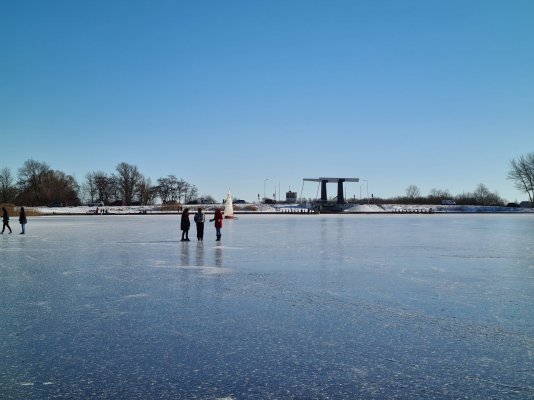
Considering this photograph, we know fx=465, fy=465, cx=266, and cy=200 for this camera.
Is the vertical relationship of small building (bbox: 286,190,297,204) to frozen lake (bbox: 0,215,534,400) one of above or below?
above

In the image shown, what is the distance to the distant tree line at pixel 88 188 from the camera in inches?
3656

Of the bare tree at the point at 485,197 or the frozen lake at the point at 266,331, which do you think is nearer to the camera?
the frozen lake at the point at 266,331

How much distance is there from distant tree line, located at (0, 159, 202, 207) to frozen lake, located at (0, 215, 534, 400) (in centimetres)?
8756

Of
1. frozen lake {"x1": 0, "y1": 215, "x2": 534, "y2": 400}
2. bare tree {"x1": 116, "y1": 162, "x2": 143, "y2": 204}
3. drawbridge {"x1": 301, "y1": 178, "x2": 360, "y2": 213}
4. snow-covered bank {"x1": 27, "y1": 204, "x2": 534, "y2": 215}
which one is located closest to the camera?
frozen lake {"x1": 0, "y1": 215, "x2": 534, "y2": 400}

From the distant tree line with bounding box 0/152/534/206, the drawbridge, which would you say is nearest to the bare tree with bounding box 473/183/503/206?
the distant tree line with bounding box 0/152/534/206

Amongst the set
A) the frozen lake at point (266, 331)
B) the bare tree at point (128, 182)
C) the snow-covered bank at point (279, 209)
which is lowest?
the frozen lake at point (266, 331)

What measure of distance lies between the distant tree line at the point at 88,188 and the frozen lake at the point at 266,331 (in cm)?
8756

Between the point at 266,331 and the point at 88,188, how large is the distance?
106205 millimetres

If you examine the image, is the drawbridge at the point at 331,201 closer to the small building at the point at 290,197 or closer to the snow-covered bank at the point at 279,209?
the snow-covered bank at the point at 279,209

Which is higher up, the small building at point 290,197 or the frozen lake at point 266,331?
the small building at point 290,197

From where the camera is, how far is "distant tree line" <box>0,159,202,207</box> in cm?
9288

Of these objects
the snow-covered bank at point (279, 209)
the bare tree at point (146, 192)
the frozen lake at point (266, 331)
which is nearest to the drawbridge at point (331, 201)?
the snow-covered bank at point (279, 209)

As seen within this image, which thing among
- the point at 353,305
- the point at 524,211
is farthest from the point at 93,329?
the point at 524,211

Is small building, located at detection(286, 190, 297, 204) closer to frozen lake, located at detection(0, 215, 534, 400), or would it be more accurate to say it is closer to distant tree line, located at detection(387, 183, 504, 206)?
distant tree line, located at detection(387, 183, 504, 206)
